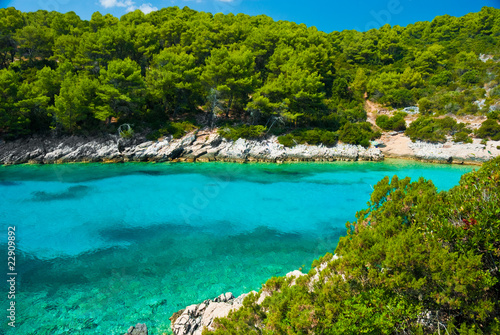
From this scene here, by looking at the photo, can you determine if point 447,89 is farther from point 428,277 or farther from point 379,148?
point 428,277

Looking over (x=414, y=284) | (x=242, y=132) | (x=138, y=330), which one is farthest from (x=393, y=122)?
(x=138, y=330)

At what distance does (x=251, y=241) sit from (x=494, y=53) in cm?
5239

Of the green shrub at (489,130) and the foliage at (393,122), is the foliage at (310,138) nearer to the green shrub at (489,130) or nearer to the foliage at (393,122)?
the foliage at (393,122)

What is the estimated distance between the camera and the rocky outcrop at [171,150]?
2327cm

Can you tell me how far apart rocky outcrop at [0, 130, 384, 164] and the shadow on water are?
780 cm

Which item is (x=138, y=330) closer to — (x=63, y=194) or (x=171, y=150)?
(x=63, y=194)

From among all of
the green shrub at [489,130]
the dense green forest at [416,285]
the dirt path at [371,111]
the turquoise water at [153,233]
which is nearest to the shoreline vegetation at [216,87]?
the green shrub at [489,130]

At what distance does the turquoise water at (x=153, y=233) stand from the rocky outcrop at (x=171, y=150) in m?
2.36

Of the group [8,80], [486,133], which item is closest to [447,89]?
[486,133]

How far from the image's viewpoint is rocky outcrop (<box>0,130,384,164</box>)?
916 inches

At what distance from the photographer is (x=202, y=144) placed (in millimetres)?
25969

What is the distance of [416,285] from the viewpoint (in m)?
3.46

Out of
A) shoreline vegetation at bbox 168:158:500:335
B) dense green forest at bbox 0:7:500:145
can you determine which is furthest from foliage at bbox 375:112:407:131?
shoreline vegetation at bbox 168:158:500:335

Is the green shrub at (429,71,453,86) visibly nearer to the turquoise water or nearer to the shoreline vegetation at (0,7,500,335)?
the shoreline vegetation at (0,7,500,335)
